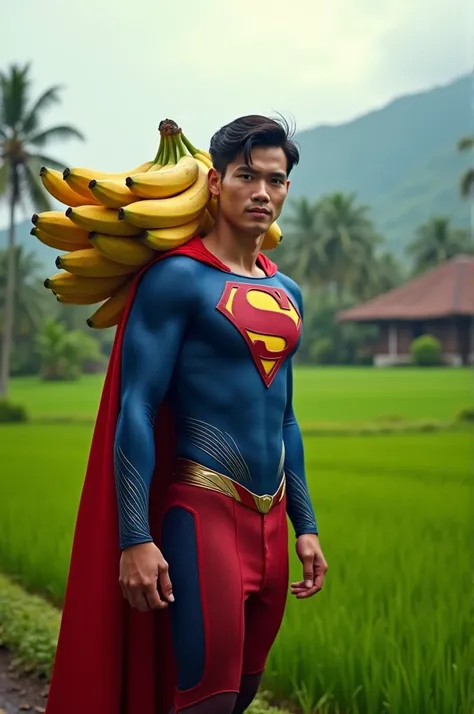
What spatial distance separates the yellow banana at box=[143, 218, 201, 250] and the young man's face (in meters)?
0.08

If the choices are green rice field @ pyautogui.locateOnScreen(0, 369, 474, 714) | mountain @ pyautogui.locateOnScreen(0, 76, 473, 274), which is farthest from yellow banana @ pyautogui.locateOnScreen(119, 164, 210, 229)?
mountain @ pyautogui.locateOnScreen(0, 76, 473, 274)

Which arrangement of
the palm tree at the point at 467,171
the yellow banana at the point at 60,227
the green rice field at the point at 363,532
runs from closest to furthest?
the yellow banana at the point at 60,227 < the green rice field at the point at 363,532 < the palm tree at the point at 467,171

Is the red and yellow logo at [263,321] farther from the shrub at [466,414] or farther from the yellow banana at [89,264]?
the shrub at [466,414]

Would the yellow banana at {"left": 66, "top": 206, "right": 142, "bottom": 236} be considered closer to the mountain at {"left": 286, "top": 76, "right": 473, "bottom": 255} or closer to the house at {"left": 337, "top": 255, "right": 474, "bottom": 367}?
the mountain at {"left": 286, "top": 76, "right": 473, "bottom": 255}

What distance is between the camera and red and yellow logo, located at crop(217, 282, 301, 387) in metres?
1.61

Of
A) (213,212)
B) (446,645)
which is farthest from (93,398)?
(213,212)

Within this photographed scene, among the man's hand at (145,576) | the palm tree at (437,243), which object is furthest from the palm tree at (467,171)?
the man's hand at (145,576)

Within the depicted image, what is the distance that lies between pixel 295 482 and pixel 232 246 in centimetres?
53

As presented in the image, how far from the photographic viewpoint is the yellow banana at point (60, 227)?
170cm

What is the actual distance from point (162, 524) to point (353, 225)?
5.04 meters

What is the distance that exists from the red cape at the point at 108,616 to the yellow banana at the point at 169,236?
0.01m

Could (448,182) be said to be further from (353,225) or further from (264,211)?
(264,211)

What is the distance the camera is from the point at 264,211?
1.63m

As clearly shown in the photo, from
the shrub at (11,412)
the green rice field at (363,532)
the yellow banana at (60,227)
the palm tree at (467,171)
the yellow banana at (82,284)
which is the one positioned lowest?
the green rice field at (363,532)
